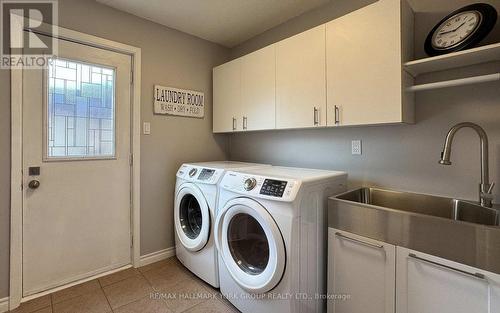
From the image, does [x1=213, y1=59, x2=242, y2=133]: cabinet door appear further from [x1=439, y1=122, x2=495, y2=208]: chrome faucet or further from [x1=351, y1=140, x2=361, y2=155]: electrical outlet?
[x1=439, y1=122, x2=495, y2=208]: chrome faucet

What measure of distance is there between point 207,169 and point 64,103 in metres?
1.25

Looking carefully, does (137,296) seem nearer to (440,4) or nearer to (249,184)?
(249,184)

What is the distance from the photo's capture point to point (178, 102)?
8.21 ft

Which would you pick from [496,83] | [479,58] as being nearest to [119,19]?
[479,58]

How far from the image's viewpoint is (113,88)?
7.02 feet

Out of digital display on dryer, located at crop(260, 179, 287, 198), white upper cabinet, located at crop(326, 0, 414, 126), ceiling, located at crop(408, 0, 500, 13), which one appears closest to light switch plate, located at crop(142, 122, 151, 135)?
digital display on dryer, located at crop(260, 179, 287, 198)

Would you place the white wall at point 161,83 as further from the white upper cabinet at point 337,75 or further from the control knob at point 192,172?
the white upper cabinet at point 337,75

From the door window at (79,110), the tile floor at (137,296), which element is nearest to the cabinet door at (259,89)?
the door window at (79,110)

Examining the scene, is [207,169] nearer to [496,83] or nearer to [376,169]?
[376,169]

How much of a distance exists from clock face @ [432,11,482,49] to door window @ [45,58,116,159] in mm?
2451

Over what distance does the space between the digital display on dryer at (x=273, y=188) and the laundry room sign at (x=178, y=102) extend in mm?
1454

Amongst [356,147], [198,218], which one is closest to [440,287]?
[356,147]

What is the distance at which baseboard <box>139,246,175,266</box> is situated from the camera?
91.7 inches

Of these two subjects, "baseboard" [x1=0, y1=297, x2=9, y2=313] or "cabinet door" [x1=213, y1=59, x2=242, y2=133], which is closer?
"baseboard" [x1=0, y1=297, x2=9, y2=313]
